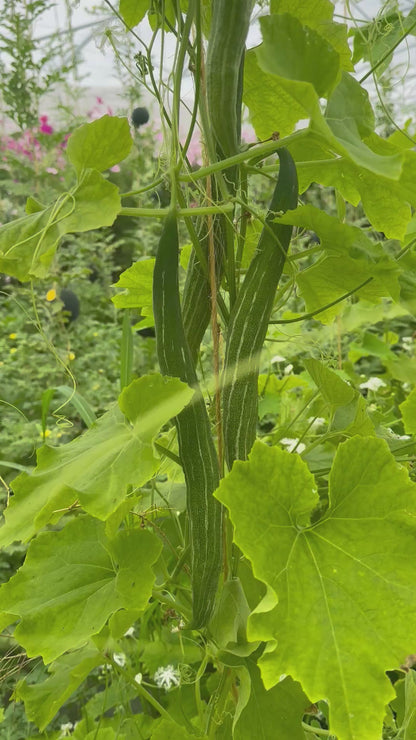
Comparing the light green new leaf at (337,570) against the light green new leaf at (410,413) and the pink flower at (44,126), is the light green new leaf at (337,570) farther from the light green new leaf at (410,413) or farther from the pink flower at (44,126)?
the pink flower at (44,126)

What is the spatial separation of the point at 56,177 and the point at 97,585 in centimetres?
330

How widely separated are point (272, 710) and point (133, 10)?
0.82m

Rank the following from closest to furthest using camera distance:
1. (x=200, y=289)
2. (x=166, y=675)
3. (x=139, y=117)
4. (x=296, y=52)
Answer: (x=296, y=52), (x=200, y=289), (x=166, y=675), (x=139, y=117)

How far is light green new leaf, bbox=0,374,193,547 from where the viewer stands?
0.54 metres

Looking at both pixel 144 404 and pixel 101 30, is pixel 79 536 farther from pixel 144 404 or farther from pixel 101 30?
pixel 101 30

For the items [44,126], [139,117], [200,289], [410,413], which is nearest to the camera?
[200,289]

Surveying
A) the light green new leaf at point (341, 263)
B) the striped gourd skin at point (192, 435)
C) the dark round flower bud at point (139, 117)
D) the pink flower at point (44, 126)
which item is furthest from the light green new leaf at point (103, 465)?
the pink flower at point (44, 126)

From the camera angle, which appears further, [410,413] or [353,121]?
[410,413]

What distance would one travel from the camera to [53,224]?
614 millimetres

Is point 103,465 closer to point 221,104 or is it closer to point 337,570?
point 337,570

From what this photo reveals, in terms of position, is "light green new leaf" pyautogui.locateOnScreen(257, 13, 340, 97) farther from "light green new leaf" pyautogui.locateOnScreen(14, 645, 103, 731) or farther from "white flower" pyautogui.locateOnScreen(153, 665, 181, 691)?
"white flower" pyautogui.locateOnScreen(153, 665, 181, 691)

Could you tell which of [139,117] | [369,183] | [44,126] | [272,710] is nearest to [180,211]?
[369,183]

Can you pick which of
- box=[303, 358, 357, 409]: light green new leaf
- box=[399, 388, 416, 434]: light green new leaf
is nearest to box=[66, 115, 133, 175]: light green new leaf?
box=[303, 358, 357, 409]: light green new leaf

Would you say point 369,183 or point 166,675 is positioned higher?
point 369,183
